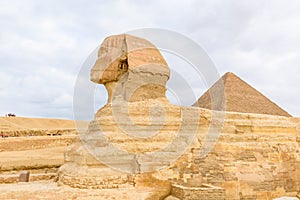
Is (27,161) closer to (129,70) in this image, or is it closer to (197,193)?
(129,70)

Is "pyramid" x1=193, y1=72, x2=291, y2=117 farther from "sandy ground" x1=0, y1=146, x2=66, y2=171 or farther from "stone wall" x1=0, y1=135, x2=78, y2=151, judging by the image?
"stone wall" x1=0, y1=135, x2=78, y2=151

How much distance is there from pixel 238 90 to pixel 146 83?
728 cm

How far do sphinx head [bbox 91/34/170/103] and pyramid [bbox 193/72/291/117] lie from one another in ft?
15.6

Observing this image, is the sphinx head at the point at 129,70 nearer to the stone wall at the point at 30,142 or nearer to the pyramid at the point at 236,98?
the pyramid at the point at 236,98

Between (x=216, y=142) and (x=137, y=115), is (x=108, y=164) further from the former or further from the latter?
(x=216, y=142)

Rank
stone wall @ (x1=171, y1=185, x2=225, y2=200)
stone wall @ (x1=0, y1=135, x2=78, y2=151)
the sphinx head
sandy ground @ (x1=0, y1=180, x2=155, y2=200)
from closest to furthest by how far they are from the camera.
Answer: sandy ground @ (x1=0, y1=180, x2=155, y2=200) < stone wall @ (x1=171, y1=185, x2=225, y2=200) < the sphinx head < stone wall @ (x1=0, y1=135, x2=78, y2=151)

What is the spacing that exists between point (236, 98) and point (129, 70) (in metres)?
7.20

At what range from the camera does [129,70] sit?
8.44 meters

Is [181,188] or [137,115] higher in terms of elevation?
[137,115]

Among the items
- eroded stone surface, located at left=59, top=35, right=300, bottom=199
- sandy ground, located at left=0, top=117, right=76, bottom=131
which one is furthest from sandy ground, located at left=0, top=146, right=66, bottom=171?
sandy ground, located at left=0, top=117, right=76, bottom=131

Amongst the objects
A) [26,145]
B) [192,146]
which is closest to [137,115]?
[192,146]

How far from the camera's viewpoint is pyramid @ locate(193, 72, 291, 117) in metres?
13.6

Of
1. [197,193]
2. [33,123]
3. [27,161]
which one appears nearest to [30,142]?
[27,161]

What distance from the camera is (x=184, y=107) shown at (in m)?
9.03
